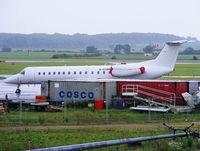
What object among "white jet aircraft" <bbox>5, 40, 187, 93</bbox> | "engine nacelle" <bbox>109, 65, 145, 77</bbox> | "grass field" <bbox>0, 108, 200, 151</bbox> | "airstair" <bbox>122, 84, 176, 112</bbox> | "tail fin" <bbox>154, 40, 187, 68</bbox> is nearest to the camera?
"grass field" <bbox>0, 108, 200, 151</bbox>

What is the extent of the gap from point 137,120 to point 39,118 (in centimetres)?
641

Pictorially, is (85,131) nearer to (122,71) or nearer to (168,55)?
(122,71)

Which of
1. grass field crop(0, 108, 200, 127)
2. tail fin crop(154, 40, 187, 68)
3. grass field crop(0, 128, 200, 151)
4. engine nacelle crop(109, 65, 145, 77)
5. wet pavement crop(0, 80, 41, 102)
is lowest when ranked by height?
grass field crop(0, 128, 200, 151)

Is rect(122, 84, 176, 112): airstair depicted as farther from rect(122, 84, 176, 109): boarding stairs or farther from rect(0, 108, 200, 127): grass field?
rect(0, 108, 200, 127): grass field

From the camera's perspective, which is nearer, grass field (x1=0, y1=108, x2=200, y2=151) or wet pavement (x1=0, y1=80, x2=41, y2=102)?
grass field (x1=0, y1=108, x2=200, y2=151)

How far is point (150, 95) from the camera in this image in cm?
3881

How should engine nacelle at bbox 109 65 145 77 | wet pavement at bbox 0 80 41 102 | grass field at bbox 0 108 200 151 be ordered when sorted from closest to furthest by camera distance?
1. grass field at bbox 0 108 200 151
2. wet pavement at bbox 0 80 41 102
3. engine nacelle at bbox 109 65 145 77

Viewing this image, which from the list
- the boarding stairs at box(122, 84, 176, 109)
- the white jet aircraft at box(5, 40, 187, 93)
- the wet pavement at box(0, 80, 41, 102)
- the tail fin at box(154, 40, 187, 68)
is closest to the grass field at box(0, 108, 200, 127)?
the boarding stairs at box(122, 84, 176, 109)

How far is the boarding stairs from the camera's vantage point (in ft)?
124

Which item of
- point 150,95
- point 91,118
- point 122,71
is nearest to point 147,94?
point 150,95

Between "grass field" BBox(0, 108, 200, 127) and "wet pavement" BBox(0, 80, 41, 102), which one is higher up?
"wet pavement" BBox(0, 80, 41, 102)

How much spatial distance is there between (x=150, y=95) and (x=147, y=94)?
12.1 inches

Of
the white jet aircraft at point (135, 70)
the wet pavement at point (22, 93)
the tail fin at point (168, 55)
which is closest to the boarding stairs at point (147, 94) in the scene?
the wet pavement at point (22, 93)

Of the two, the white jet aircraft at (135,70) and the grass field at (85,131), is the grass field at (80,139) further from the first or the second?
the white jet aircraft at (135,70)
